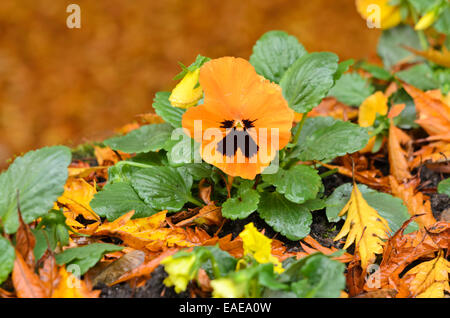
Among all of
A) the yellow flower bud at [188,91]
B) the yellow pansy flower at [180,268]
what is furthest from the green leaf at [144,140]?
the yellow pansy flower at [180,268]

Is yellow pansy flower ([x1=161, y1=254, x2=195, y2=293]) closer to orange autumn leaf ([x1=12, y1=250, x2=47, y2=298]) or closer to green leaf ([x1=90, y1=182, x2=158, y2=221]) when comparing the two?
orange autumn leaf ([x1=12, y1=250, x2=47, y2=298])

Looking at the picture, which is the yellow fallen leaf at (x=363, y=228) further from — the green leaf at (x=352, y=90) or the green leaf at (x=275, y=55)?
the green leaf at (x=352, y=90)

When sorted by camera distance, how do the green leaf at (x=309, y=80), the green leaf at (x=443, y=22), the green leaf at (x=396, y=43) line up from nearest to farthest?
1. the green leaf at (x=309, y=80)
2. the green leaf at (x=443, y=22)
3. the green leaf at (x=396, y=43)

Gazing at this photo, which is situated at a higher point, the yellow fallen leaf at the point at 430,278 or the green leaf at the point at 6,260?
the green leaf at the point at 6,260

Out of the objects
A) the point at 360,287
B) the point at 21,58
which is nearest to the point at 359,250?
the point at 360,287

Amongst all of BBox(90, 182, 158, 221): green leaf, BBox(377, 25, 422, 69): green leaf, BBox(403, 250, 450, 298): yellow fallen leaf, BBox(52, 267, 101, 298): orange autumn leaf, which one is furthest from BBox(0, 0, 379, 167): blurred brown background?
BBox(403, 250, 450, 298): yellow fallen leaf
